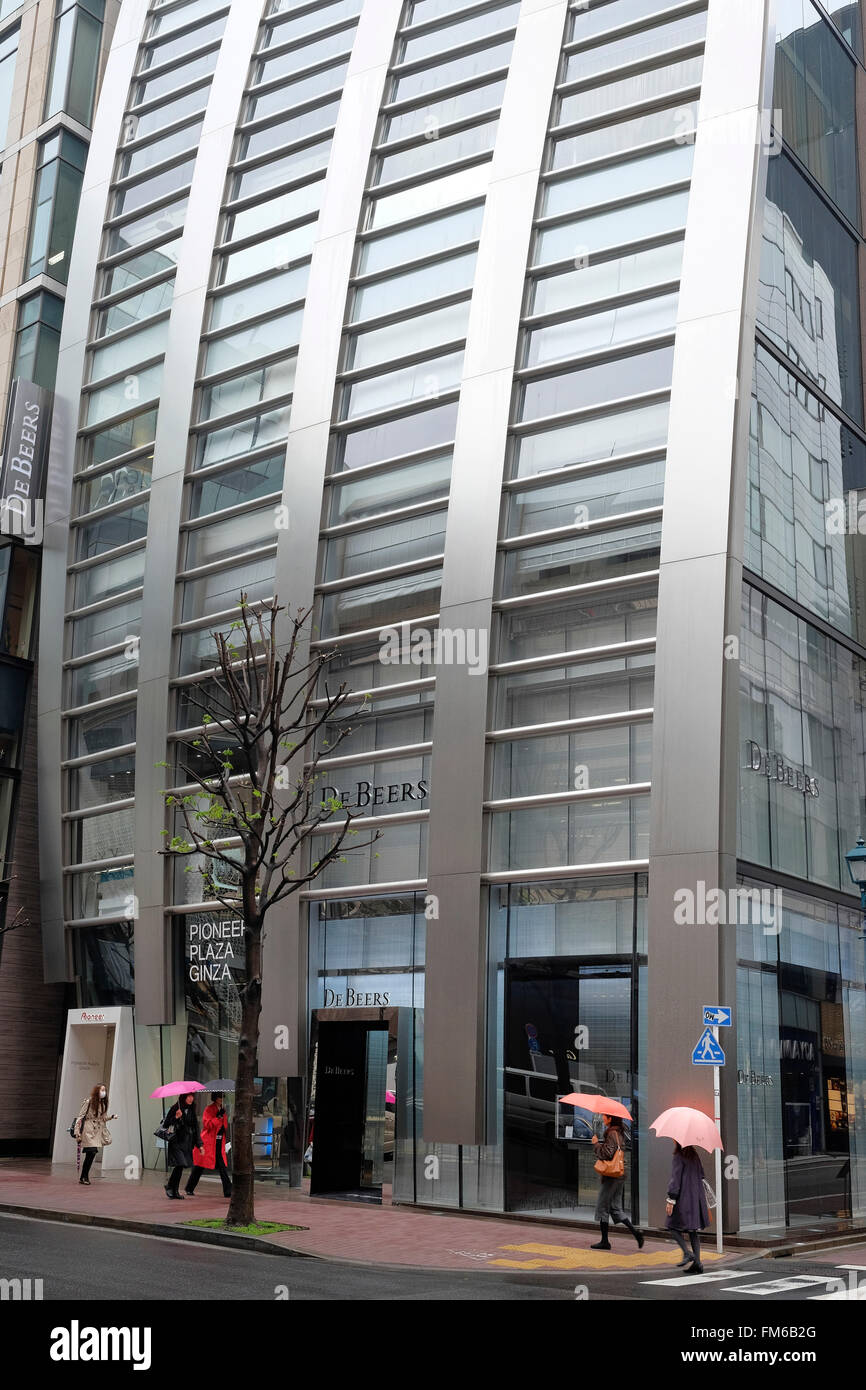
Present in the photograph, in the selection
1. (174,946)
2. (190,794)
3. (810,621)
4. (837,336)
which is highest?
(837,336)

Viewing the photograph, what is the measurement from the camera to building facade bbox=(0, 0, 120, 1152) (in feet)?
104

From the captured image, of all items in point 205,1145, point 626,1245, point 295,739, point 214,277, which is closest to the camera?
point 626,1245

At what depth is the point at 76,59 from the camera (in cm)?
3566

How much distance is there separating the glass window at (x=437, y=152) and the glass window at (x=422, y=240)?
1.21m

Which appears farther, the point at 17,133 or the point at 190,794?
the point at 17,133

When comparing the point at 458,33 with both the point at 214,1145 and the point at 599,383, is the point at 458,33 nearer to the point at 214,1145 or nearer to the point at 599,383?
the point at 599,383

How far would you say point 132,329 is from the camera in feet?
105

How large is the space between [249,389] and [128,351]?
5.23 metres

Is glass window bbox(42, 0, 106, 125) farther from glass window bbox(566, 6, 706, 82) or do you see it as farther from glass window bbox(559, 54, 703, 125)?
glass window bbox(559, 54, 703, 125)

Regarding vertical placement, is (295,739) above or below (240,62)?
below

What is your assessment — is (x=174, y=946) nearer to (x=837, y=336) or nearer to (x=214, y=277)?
(x=214, y=277)

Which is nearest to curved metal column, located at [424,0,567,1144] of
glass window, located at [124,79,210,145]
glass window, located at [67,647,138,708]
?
glass window, located at [67,647,138,708]

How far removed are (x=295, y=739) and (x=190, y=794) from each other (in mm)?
3194
